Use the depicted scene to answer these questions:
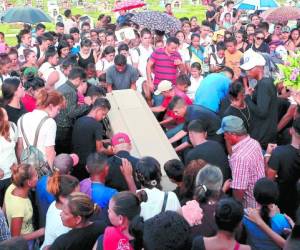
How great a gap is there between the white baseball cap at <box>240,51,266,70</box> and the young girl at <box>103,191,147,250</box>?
3.26m

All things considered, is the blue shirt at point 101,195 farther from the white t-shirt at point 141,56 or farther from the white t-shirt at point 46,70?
the white t-shirt at point 141,56

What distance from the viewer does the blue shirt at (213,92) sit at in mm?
7047

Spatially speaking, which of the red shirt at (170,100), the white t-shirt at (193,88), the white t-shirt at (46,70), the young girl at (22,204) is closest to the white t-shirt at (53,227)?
the young girl at (22,204)

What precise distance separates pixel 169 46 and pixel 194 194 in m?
4.96

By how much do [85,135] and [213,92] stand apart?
74.0 inches

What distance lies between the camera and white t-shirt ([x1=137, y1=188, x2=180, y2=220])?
4.36 m

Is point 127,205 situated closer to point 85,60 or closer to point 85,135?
point 85,135

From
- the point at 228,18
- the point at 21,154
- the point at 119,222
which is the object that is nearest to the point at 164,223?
the point at 119,222

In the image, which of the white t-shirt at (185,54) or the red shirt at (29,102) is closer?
the red shirt at (29,102)

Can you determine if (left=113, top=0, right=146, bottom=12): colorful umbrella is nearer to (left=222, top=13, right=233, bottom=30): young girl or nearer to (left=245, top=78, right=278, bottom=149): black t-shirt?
(left=222, top=13, right=233, bottom=30): young girl

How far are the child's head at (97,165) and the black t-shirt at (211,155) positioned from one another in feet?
2.87

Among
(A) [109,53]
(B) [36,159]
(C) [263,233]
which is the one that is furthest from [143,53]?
(C) [263,233]

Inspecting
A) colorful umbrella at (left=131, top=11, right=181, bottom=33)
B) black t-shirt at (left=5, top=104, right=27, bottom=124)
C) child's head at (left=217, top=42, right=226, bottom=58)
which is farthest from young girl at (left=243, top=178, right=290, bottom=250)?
colorful umbrella at (left=131, top=11, right=181, bottom=33)

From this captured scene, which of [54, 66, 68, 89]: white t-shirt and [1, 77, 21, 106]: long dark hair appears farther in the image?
[54, 66, 68, 89]: white t-shirt
